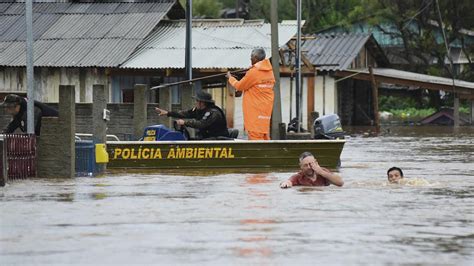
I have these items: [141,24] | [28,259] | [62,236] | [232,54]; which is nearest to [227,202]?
[62,236]

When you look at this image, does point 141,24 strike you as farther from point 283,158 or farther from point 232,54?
point 283,158

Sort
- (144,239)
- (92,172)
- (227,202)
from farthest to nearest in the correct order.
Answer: (92,172) < (227,202) < (144,239)

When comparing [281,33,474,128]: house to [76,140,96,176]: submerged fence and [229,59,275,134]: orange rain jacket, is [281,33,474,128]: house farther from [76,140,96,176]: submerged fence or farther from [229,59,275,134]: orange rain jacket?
[76,140,96,176]: submerged fence

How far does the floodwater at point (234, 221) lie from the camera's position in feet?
37.4

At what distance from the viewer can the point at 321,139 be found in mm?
24062

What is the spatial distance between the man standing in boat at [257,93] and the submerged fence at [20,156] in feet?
13.7

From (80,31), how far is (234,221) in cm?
3007

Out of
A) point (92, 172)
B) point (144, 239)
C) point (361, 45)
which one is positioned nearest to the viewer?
point (144, 239)

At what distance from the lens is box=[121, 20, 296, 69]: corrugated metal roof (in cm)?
4069

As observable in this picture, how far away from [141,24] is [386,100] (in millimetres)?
40147

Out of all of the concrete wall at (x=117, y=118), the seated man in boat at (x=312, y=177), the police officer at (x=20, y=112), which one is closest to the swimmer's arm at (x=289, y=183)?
the seated man in boat at (x=312, y=177)

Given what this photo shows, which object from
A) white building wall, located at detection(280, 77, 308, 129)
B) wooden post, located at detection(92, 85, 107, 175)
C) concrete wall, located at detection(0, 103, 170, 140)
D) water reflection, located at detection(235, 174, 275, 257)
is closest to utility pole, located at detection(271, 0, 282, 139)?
concrete wall, located at detection(0, 103, 170, 140)

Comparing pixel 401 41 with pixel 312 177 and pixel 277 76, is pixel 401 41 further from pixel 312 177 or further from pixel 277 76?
pixel 312 177

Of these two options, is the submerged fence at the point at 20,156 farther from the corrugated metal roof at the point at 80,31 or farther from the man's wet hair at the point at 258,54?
the corrugated metal roof at the point at 80,31
